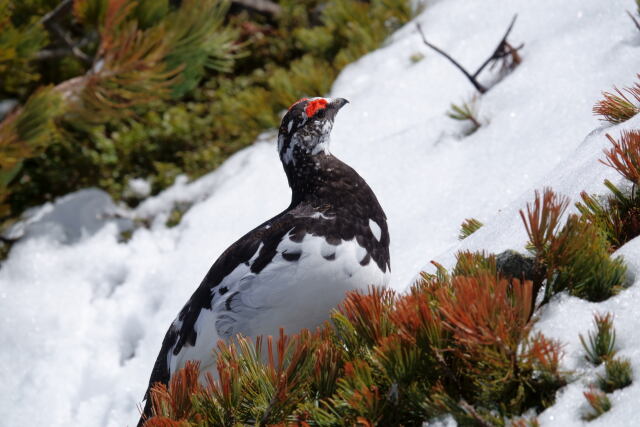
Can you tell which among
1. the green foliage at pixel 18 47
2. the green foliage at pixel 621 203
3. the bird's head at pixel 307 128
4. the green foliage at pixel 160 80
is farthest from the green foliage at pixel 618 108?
the green foliage at pixel 18 47

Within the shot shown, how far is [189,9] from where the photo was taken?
14.3 feet

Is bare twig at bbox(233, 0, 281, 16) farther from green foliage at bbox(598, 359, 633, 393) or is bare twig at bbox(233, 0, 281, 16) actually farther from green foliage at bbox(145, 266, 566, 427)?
green foliage at bbox(598, 359, 633, 393)

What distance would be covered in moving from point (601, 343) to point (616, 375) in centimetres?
7

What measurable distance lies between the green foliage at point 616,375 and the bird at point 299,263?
0.91m

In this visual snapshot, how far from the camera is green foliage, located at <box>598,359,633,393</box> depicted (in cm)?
121

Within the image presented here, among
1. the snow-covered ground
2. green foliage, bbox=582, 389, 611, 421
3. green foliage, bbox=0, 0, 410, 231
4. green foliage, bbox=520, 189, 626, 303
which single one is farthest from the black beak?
green foliage, bbox=0, 0, 410, 231

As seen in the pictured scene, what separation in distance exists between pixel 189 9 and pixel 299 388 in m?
3.40

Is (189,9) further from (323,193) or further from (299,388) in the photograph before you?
(299,388)

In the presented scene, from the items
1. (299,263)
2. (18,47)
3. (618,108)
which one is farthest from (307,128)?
(18,47)

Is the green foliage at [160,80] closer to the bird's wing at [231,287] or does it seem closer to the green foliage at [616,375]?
the bird's wing at [231,287]

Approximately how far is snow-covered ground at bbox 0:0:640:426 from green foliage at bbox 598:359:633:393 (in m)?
0.84

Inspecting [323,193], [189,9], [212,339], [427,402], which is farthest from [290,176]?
[189,9]

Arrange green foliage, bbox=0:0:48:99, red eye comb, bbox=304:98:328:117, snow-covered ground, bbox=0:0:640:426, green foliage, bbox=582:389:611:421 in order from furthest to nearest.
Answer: green foliage, bbox=0:0:48:99 < snow-covered ground, bbox=0:0:640:426 < red eye comb, bbox=304:98:328:117 < green foliage, bbox=582:389:611:421

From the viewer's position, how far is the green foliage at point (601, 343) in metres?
1.26
